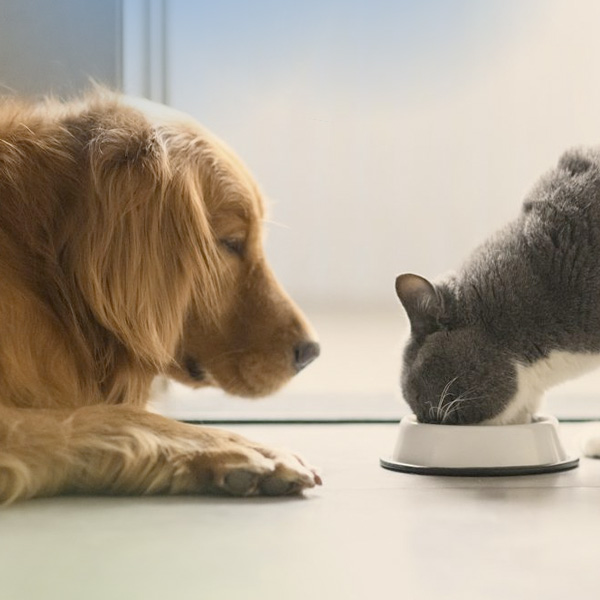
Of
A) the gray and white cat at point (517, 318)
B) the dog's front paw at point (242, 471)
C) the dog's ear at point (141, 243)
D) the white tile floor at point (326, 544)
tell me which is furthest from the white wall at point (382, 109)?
the dog's front paw at point (242, 471)

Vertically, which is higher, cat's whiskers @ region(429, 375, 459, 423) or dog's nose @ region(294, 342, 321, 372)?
dog's nose @ region(294, 342, 321, 372)

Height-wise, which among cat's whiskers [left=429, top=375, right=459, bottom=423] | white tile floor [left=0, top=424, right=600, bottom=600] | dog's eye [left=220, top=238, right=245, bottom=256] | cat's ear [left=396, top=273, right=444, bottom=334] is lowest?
white tile floor [left=0, top=424, right=600, bottom=600]

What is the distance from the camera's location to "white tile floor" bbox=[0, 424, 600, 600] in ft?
3.05

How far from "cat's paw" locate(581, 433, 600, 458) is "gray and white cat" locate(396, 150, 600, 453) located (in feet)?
0.48

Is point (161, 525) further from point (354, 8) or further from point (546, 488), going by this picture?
point (354, 8)

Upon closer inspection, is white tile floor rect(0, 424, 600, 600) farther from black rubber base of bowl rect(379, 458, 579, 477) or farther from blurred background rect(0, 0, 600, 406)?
blurred background rect(0, 0, 600, 406)

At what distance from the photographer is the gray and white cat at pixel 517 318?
1.73m

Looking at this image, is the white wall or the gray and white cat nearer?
the gray and white cat

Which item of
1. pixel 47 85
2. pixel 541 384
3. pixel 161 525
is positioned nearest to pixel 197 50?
pixel 47 85

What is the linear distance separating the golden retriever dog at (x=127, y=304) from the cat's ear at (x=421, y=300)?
0.64 ft

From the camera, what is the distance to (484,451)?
5.33 ft

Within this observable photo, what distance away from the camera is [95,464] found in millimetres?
1354

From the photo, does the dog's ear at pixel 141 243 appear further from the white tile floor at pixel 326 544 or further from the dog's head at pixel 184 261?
the white tile floor at pixel 326 544

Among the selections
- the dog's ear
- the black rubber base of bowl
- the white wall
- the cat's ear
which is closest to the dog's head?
the dog's ear
